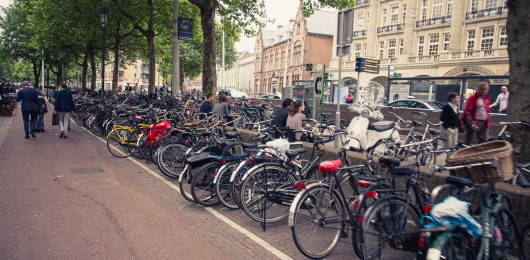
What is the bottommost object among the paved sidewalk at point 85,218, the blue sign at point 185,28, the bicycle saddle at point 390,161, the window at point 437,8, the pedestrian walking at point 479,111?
the paved sidewalk at point 85,218

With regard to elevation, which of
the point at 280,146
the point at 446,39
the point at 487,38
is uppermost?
the point at 446,39

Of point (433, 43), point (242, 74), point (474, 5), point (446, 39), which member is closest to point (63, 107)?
point (474, 5)

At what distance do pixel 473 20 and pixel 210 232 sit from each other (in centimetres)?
3257

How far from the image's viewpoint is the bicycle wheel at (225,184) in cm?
529

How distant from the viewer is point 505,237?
3.17m

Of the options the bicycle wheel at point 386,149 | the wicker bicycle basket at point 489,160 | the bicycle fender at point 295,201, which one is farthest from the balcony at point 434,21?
the bicycle fender at point 295,201

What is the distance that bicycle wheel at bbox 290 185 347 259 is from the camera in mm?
3711

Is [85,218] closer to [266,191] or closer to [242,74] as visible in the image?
[266,191]

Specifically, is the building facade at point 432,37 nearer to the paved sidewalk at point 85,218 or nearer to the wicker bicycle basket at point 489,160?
the wicker bicycle basket at point 489,160

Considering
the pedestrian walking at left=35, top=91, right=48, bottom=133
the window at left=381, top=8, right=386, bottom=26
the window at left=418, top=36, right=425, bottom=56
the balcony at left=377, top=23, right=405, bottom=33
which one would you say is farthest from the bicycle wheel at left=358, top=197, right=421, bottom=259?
the window at left=381, top=8, right=386, bottom=26

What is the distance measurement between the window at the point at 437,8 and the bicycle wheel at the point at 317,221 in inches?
1365

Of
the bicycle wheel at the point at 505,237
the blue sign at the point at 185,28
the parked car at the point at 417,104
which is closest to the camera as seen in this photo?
the bicycle wheel at the point at 505,237

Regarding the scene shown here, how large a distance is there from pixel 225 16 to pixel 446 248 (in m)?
17.5

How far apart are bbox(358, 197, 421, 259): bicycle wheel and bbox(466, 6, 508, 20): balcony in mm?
30704
